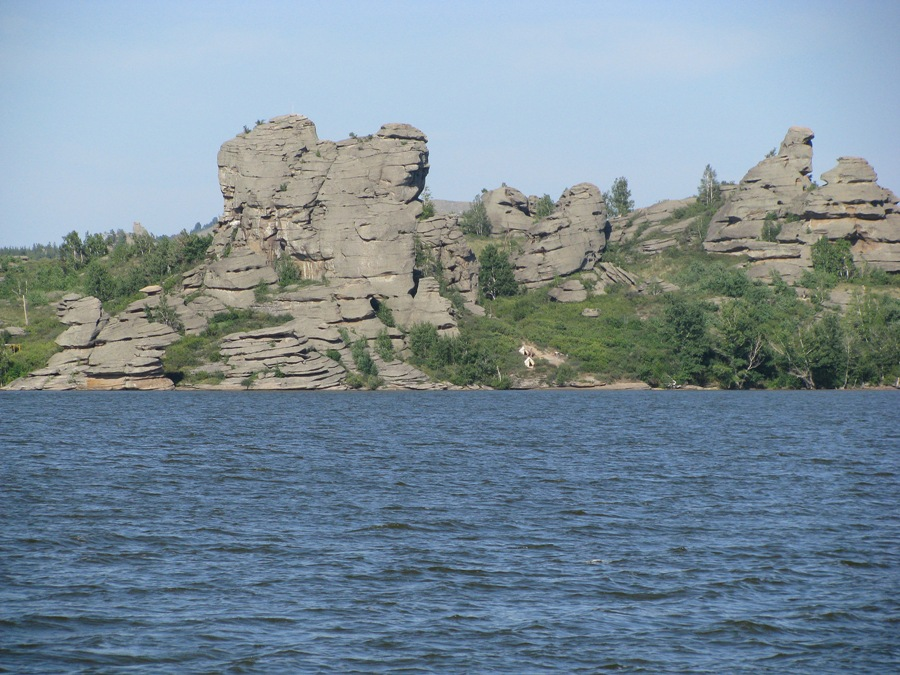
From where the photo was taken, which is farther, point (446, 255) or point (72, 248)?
point (72, 248)

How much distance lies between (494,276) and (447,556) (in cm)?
8911

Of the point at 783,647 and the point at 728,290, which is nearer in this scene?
the point at 783,647

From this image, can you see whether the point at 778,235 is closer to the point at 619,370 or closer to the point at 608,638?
the point at 619,370

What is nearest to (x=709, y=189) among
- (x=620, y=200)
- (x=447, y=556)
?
(x=620, y=200)

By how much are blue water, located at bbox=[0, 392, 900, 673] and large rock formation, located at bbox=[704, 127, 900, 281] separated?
228ft

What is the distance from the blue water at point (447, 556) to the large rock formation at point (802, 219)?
69491mm

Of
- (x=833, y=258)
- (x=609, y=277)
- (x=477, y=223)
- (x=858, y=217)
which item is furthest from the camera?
(x=477, y=223)

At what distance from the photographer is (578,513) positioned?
25047 mm

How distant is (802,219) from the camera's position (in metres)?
110

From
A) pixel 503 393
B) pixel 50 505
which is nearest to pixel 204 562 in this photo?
pixel 50 505

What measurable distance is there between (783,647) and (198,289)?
89.1 meters

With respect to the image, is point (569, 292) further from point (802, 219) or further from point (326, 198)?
point (802, 219)

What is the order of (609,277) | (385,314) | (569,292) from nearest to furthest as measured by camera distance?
(385,314), (569,292), (609,277)

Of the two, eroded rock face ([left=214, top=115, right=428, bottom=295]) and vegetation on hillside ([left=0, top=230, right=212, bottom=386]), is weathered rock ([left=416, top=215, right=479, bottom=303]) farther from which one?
vegetation on hillside ([left=0, top=230, right=212, bottom=386])
